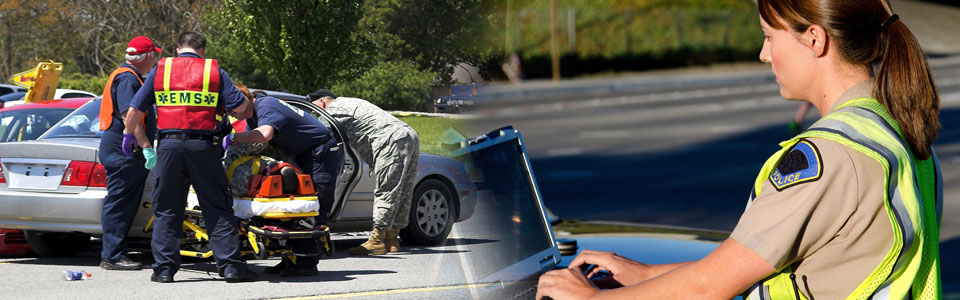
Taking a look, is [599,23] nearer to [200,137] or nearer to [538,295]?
[200,137]

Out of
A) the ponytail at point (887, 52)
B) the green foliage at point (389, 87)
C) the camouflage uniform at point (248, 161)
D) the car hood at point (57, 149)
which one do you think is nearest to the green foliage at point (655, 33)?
the car hood at point (57, 149)

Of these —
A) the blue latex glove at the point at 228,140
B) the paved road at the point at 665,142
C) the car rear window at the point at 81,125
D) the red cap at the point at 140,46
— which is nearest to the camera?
the blue latex glove at the point at 228,140

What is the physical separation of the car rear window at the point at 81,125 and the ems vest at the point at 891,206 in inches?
225

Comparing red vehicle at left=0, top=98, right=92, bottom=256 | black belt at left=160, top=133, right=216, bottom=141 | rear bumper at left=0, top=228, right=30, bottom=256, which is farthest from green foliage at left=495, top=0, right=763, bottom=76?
black belt at left=160, top=133, right=216, bottom=141

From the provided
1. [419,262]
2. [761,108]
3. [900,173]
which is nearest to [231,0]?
[419,262]

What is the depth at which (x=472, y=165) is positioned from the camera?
1273 millimetres

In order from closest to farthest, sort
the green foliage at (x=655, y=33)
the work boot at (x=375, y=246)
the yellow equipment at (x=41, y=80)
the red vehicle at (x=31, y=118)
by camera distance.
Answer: the work boot at (x=375, y=246)
the yellow equipment at (x=41, y=80)
the red vehicle at (x=31, y=118)
the green foliage at (x=655, y=33)

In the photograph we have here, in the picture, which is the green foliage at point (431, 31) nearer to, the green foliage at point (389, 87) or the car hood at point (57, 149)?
the green foliage at point (389, 87)

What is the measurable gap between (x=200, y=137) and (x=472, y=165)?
419 cm

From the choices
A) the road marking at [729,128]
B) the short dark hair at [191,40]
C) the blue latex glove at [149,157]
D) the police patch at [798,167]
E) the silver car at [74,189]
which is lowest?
the road marking at [729,128]

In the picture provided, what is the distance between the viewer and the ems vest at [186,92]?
517 cm

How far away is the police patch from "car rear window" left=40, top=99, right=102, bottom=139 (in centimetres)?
572

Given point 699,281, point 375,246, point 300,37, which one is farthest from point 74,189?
point 699,281

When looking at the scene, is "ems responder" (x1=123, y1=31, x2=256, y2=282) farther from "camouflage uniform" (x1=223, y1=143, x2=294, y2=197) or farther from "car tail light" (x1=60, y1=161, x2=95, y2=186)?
"car tail light" (x1=60, y1=161, x2=95, y2=186)
